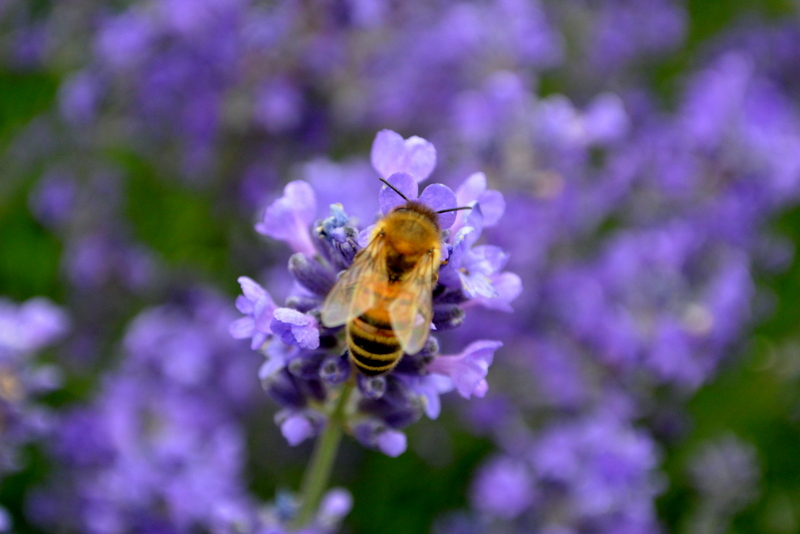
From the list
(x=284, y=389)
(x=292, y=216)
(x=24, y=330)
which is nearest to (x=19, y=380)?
(x=24, y=330)

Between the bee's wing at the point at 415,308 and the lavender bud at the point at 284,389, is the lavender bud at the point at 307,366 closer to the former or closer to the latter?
the lavender bud at the point at 284,389

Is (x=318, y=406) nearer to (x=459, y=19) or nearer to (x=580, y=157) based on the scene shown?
(x=580, y=157)

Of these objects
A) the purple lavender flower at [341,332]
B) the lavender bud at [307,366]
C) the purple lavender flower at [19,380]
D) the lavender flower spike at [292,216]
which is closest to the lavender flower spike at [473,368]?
the purple lavender flower at [341,332]

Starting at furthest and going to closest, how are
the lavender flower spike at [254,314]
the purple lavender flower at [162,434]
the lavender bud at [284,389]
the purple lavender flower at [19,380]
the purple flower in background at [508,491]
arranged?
the purple flower in background at [508,491] < the purple lavender flower at [162,434] < the purple lavender flower at [19,380] < the lavender bud at [284,389] < the lavender flower spike at [254,314]

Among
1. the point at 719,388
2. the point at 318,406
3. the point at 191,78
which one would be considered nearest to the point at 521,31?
the point at 191,78

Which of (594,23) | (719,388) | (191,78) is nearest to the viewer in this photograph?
(191,78)

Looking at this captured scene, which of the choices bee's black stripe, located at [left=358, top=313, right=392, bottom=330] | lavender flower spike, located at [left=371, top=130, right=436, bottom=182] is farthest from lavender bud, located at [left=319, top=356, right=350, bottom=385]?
lavender flower spike, located at [left=371, top=130, right=436, bottom=182]
